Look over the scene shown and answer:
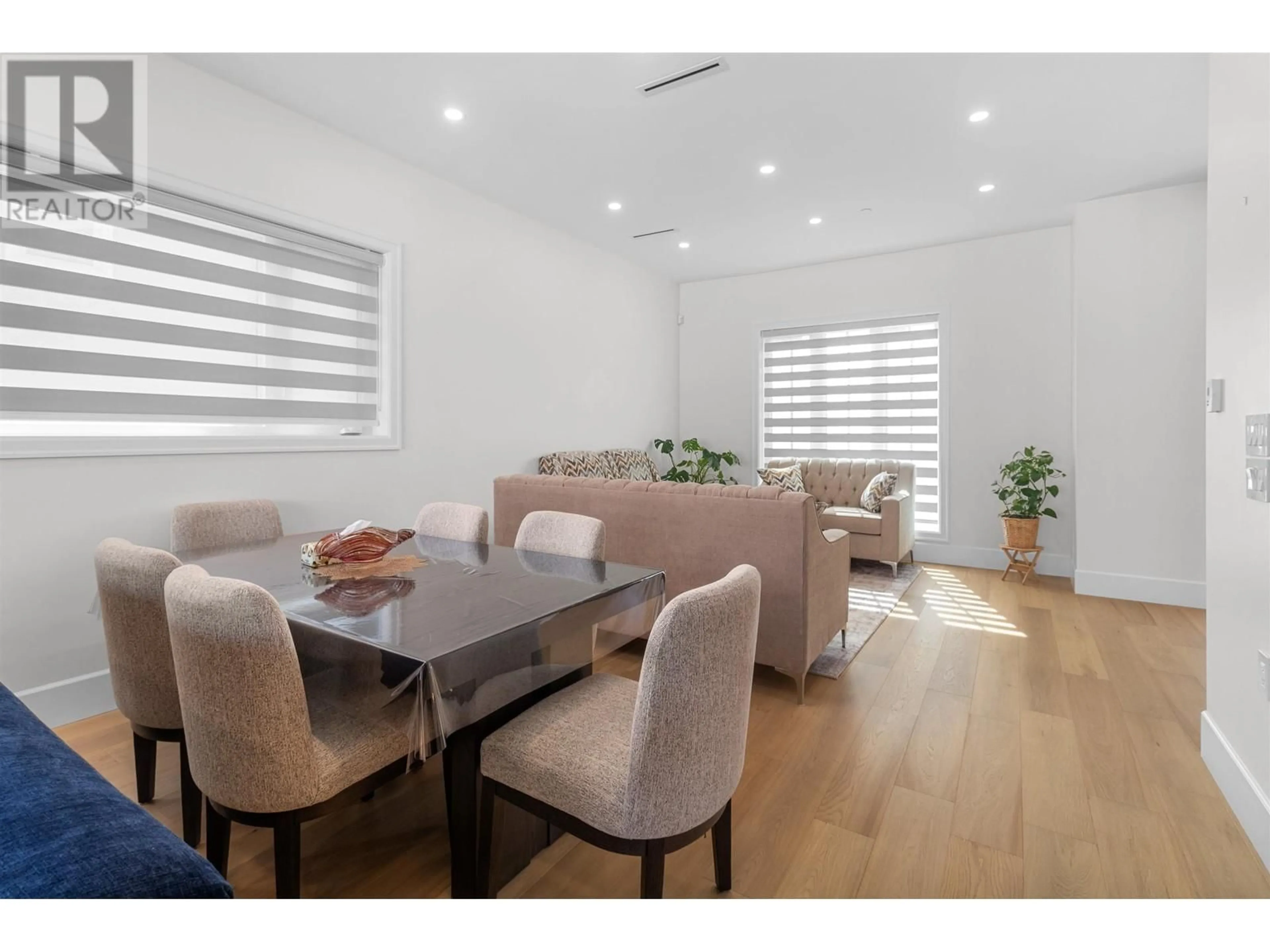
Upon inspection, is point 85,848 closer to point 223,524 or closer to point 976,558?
point 223,524

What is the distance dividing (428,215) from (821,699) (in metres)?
3.55

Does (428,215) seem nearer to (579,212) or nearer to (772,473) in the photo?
(579,212)

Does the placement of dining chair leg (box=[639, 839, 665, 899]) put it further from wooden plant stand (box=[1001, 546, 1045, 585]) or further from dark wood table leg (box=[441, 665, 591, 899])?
wooden plant stand (box=[1001, 546, 1045, 585])

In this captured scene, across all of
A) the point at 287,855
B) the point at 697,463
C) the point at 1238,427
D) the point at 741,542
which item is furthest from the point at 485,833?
the point at 697,463

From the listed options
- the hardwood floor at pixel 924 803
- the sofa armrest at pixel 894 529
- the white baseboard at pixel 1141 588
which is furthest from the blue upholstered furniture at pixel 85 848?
the white baseboard at pixel 1141 588

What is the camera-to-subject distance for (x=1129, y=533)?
160 inches

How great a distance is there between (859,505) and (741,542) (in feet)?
10.3

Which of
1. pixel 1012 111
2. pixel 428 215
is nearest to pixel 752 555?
pixel 1012 111

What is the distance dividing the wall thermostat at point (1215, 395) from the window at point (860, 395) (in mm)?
3490

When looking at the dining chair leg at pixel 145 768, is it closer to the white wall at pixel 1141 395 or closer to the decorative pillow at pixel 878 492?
the decorative pillow at pixel 878 492

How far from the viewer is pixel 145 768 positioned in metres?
1.74

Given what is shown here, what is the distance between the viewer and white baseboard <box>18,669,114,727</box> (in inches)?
90.0

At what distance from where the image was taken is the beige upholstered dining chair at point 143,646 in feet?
4.69

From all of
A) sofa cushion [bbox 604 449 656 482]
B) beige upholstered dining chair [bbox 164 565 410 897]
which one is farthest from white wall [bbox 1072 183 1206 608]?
beige upholstered dining chair [bbox 164 565 410 897]
